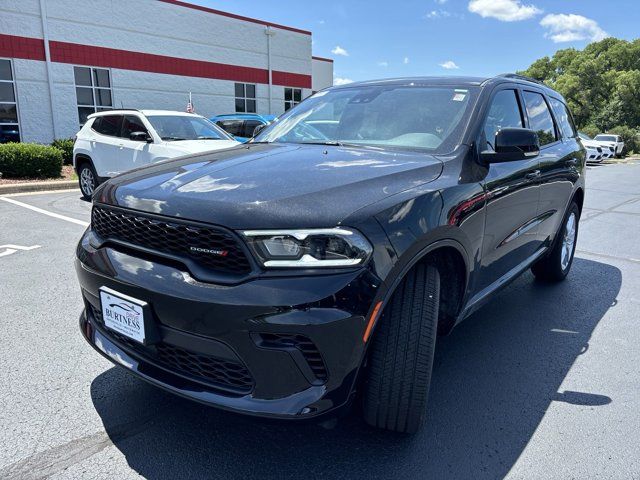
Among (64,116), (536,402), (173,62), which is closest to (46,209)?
(536,402)

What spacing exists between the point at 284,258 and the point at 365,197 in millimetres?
460

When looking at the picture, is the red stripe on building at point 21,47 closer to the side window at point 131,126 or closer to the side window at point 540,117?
the side window at point 131,126

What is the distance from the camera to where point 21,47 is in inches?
594

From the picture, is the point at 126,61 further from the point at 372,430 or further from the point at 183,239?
the point at 372,430

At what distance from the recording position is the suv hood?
6.34ft

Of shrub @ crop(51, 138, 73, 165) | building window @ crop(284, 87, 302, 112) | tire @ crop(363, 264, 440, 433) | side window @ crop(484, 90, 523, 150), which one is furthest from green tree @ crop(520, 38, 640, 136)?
tire @ crop(363, 264, 440, 433)

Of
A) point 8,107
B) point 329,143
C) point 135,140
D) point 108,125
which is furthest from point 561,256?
point 8,107

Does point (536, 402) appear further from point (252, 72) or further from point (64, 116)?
point (252, 72)

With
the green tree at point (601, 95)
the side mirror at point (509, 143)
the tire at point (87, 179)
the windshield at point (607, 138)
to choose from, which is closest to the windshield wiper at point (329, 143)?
the side mirror at point (509, 143)

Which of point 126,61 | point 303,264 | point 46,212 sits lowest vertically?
point 46,212

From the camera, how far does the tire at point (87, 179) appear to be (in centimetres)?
938

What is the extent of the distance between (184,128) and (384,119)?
6.20 m

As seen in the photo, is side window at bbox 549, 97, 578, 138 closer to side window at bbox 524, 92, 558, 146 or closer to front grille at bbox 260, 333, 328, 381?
side window at bbox 524, 92, 558, 146

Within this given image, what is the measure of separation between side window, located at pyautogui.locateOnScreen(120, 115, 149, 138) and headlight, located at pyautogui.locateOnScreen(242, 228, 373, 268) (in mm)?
7196
